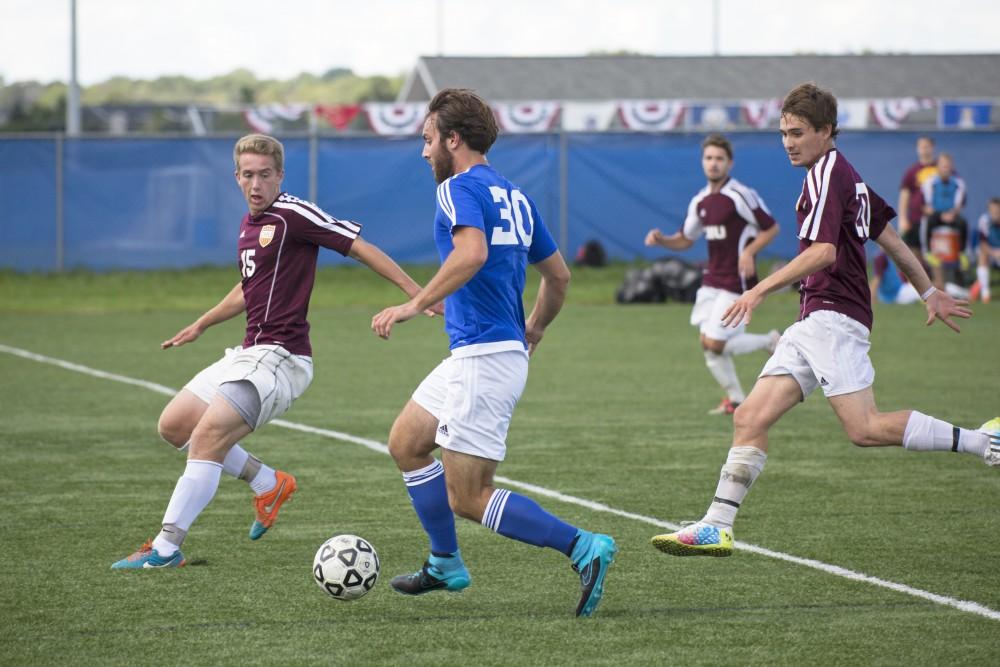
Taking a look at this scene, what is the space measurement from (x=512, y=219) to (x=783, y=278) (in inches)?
48.7

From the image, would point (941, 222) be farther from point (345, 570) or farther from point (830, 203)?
point (345, 570)

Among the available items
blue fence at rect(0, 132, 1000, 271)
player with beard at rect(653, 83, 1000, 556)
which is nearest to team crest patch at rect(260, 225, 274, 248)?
player with beard at rect(653, 83, 1000, 556)

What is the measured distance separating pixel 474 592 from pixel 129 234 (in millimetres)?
20876

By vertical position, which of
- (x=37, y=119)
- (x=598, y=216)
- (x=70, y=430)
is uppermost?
(x=37, y=119)

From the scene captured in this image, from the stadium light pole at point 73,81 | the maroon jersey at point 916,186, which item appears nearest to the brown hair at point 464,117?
the maroon jersey at point 916,186

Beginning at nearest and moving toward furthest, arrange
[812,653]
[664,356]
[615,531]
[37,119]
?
[812,653]
[615,531]
[664,356]
[37,119]

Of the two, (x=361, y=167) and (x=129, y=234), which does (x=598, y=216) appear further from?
(x=129, y=234)

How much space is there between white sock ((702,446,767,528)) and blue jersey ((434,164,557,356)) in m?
1.27

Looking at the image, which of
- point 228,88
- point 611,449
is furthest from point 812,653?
point 228,88

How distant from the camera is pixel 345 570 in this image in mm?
5973

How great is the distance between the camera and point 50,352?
16.8m

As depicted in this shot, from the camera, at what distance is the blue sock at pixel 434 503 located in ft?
20.1

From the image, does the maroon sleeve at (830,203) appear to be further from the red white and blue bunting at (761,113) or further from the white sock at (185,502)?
the red white and blue bunting at (761,113)

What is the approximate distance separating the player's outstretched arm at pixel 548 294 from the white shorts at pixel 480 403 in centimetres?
41
